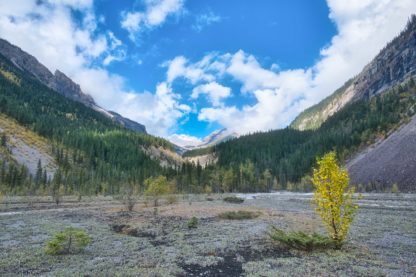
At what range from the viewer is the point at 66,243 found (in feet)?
80.9

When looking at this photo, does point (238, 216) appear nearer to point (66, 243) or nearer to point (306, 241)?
point (306, 241)

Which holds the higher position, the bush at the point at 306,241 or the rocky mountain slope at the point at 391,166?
the rocky mountain slope at the point at 391,166

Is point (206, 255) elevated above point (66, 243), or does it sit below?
below

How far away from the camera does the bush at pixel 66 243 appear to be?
2181 cm

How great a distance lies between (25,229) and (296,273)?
3357 centimetres

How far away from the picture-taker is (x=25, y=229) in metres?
34.7

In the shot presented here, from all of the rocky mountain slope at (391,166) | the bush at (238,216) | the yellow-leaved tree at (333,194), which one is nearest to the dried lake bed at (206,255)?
the yellow-leaved tree at (333,194)

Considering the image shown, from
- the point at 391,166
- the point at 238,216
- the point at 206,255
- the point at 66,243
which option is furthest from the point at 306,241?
the point at 391,166

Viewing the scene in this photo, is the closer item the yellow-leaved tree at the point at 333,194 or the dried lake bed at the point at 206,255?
the dried lake bed at the point at 206,255

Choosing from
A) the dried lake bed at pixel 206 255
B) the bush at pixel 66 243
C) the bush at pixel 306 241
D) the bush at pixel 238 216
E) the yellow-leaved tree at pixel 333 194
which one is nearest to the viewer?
the dried lake bed at pixel 206 255

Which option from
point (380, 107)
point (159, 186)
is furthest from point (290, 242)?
point (380, 107)

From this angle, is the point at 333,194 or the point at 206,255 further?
the point at 333,194

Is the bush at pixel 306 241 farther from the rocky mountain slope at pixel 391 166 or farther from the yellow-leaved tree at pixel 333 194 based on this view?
the rocky mountain slope at pixel 391 166

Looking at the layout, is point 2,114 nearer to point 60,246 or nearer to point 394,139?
point 60,246
